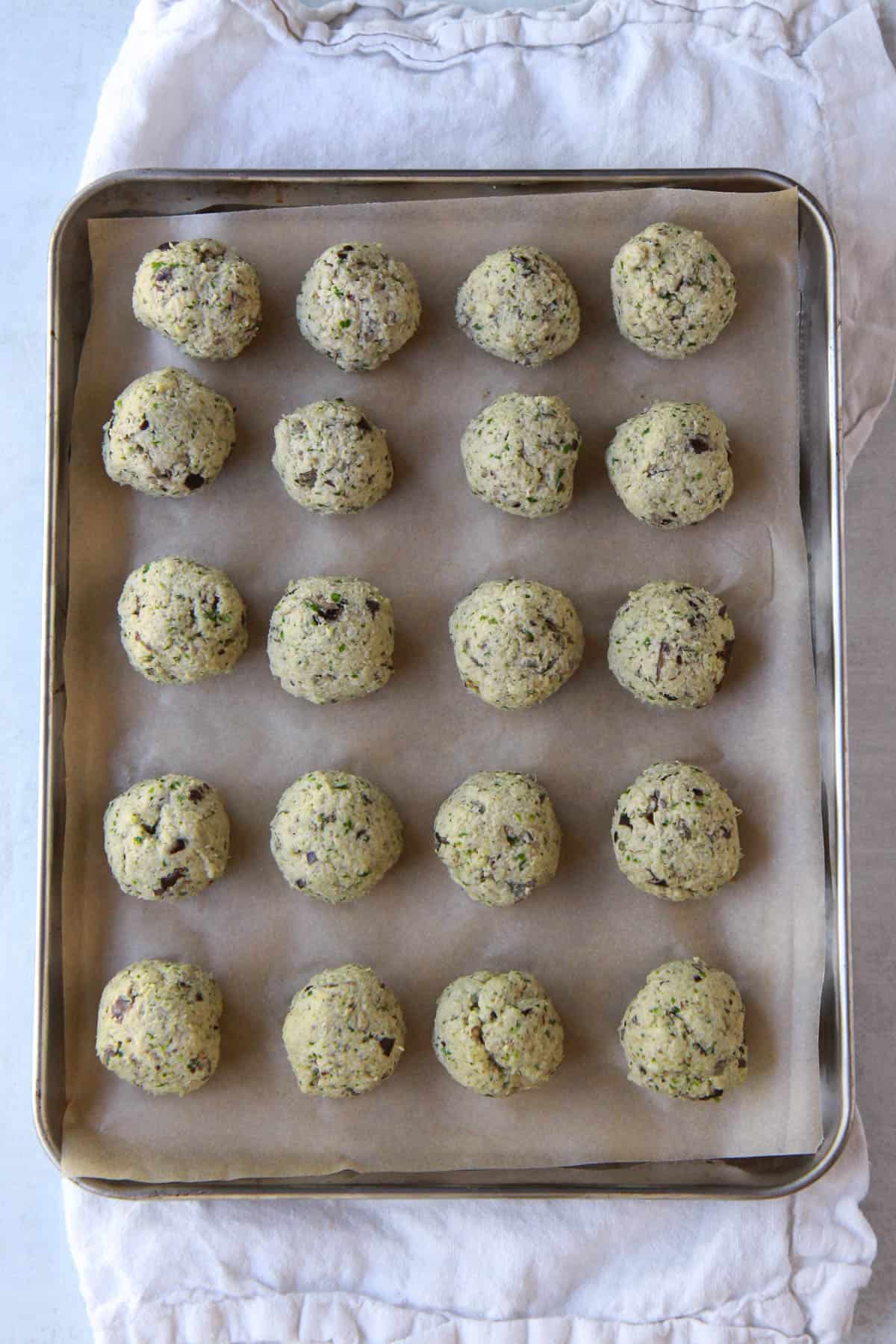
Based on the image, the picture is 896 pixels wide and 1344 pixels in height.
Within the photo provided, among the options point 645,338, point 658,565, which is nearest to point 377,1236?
point 658,565

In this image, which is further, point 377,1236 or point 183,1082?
point 377,1236

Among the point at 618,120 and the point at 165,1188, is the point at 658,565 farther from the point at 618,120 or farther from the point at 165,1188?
the point at 165,1188

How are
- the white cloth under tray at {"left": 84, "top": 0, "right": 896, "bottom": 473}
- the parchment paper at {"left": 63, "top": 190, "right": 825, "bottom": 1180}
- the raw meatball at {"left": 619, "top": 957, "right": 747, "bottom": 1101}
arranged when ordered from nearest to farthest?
the raw meatball at {"left": 619, "top": 957, "right": 747, "bottom": 1101}, the parchment paper at {"left": 63, "top": 190, "right": 825, "bottom": 1180}, the white cloth under tray at {"left": 84, "top": 0, "right": 896, "bottom": 473}

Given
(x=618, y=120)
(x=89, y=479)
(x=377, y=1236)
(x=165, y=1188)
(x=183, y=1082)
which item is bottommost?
(x=377, y=1236)

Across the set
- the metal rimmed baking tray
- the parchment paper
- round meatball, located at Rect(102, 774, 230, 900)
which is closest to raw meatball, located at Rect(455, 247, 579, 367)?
the parchment paper

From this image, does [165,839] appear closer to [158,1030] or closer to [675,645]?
[158,1030]

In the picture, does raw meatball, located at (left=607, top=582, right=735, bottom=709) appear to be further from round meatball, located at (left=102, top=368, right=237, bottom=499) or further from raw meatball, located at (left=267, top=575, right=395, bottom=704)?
round meatball, located at (left=102, top=368, right=237, bottom=499)

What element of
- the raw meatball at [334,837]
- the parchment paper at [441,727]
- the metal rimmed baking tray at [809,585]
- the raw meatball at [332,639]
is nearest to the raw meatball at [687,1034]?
the parchment paper at [441,727]
